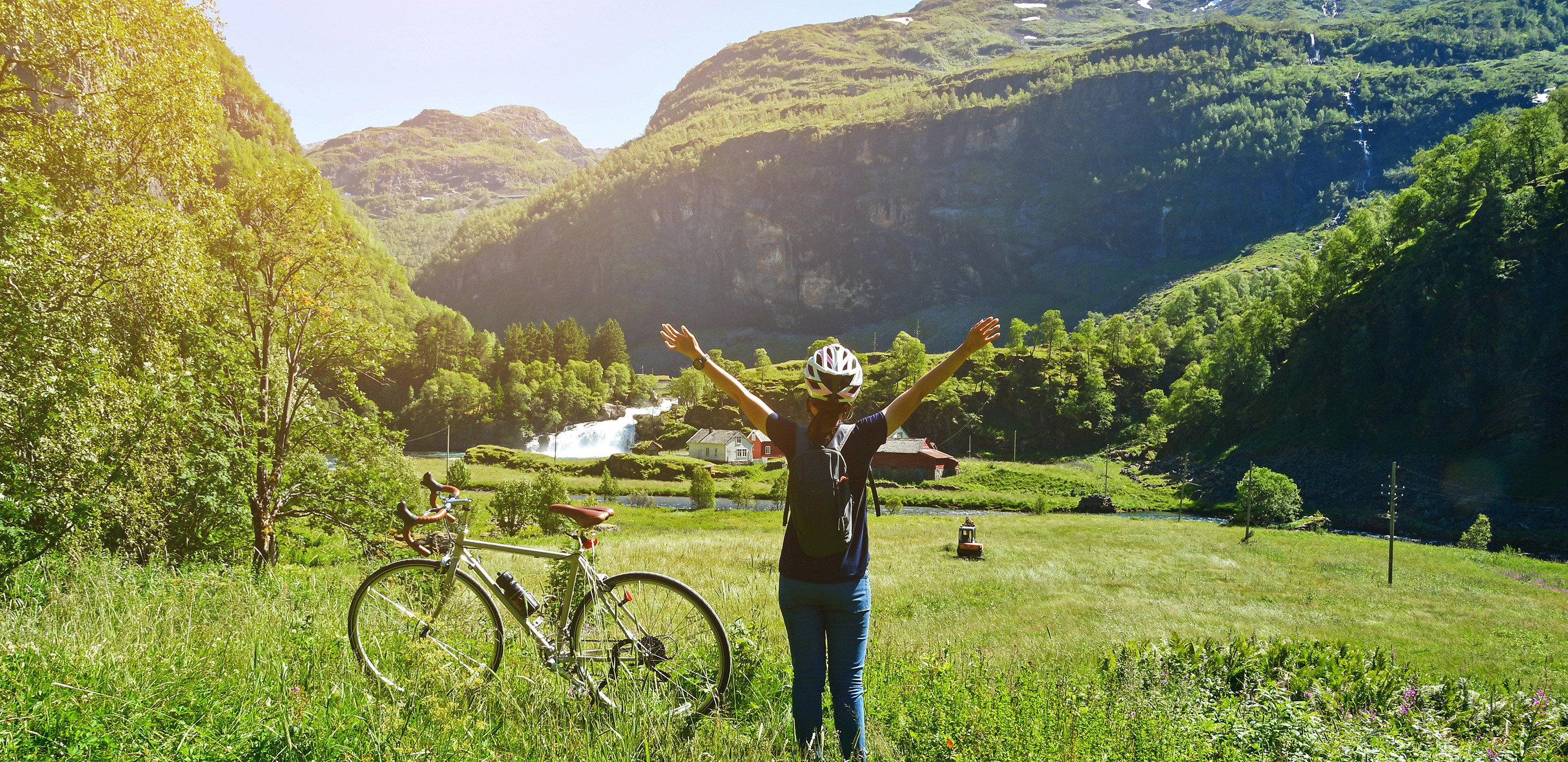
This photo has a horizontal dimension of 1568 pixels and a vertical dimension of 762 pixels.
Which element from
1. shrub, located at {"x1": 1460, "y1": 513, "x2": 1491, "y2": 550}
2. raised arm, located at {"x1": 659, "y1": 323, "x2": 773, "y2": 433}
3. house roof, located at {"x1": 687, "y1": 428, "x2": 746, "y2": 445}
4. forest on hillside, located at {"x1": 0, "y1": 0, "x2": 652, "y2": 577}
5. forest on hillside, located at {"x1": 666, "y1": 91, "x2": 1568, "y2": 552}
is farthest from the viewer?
house roof, located at {"x1": 687, "y1": 428, "x2": 746, "y2": 445}

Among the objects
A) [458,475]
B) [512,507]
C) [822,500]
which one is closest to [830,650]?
[822,500]

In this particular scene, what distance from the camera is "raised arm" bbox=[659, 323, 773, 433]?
4.57m

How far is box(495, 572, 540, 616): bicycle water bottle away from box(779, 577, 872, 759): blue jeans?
2123 millimetres

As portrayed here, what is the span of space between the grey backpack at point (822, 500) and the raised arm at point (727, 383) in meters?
0.52

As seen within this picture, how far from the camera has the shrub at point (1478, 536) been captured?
156ft

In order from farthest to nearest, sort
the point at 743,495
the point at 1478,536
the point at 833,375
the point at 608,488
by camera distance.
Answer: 1. the point at 743,495
2. the point at 608,488
3. the point at 1478,536
4. the point at 833,375

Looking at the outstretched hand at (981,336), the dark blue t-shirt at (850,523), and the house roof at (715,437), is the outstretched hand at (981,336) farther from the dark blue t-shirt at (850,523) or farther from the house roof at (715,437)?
the house roof at (715,437)

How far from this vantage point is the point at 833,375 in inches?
164

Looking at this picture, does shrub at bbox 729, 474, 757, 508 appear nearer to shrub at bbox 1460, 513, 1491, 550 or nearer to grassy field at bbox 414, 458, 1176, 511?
grassy field at bbox 414, 458, 1176, 511

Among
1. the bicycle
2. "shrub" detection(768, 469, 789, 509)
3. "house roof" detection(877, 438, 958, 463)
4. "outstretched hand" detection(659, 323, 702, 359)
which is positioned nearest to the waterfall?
"house roof" detection(877, 438, 958, 463)

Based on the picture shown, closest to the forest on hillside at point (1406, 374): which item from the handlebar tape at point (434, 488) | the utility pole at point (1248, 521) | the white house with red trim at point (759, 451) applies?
the white house with red trim at point (759, 451)

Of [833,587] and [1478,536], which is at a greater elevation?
[833,587]

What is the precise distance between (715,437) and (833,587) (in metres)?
107

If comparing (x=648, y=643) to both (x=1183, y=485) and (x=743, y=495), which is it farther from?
(x=1183, y=485)
